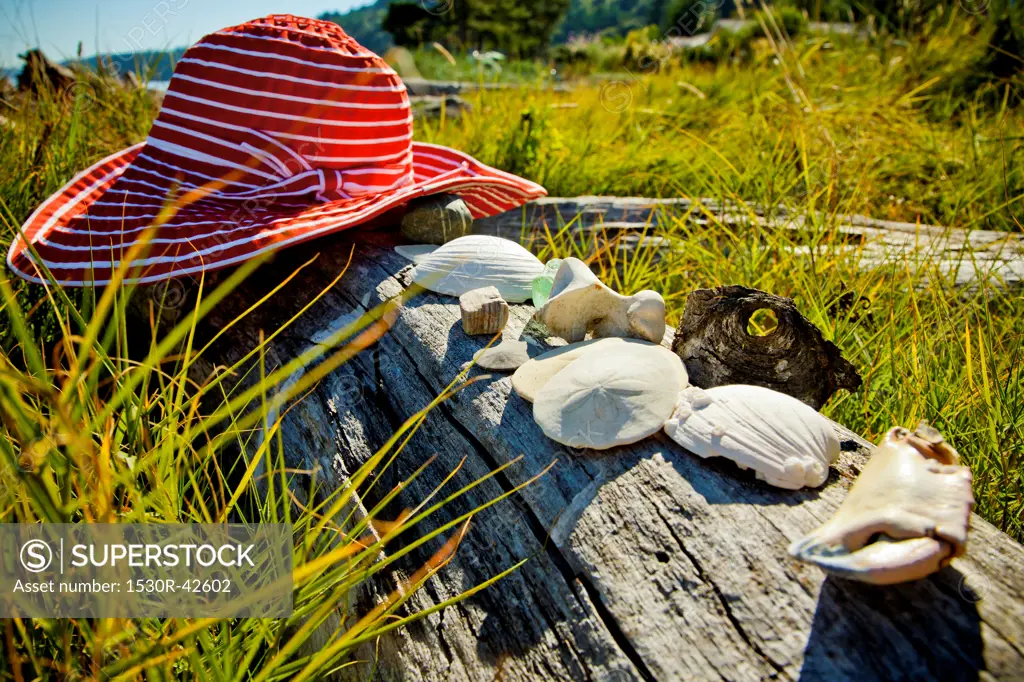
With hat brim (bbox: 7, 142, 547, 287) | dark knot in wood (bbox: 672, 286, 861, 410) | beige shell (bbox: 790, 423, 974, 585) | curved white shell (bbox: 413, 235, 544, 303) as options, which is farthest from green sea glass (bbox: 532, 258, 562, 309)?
beige shell (bbox: 790, 423, 974, 585)

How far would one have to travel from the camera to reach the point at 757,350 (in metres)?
1.58

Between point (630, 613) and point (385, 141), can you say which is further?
point (385, 141)

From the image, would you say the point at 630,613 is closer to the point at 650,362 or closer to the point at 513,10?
the point at 650,362

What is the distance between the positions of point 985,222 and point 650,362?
3259 millimetres

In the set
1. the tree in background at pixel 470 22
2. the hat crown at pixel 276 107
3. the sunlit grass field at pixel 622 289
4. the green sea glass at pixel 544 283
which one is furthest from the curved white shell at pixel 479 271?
the tree in background at pixel 470 22

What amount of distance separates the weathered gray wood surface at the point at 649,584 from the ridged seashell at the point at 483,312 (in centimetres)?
9

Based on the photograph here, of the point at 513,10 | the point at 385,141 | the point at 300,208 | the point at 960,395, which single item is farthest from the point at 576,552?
the point at 513,10

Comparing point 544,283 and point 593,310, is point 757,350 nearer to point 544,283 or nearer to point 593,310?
point 593,310

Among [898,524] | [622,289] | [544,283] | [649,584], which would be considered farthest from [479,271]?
[898,524]

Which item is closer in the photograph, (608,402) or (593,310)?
(608,402)

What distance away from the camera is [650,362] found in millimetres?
1476

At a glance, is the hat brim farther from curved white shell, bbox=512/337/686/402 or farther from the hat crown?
curved white shell, bbox=512/337/686/402

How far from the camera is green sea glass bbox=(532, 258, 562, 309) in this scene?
193cm

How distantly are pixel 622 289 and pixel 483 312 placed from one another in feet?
2.87
